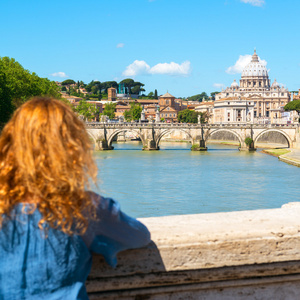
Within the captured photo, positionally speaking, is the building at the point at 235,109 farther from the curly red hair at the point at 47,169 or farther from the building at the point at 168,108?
the curly red hair at the point at 47,169

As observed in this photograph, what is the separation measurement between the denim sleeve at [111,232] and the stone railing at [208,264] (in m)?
0.11

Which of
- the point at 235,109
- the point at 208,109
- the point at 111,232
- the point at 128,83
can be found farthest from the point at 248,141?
the point at 128,83

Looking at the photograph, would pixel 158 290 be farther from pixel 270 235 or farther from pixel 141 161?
pixel 141 161

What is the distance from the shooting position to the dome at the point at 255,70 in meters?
106

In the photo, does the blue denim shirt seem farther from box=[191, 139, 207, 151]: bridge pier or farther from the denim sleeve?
box=[191, 139, 207, 151]: bridge pier

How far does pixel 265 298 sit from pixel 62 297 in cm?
77

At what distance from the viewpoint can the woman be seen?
1277 mm

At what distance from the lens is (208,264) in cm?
165

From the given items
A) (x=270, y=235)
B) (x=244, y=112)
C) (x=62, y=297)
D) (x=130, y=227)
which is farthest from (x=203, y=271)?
(x=244, y=112)

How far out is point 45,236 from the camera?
129 cm

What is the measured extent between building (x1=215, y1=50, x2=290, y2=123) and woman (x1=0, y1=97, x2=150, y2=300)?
89318 millimetres

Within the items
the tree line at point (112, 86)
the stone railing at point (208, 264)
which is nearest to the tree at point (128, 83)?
the tree line at point (112, 86)

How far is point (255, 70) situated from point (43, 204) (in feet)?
358

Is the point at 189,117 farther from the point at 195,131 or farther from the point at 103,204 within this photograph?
the point at 103,204
